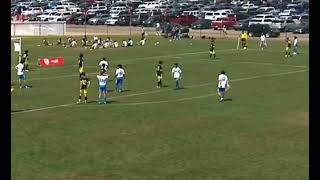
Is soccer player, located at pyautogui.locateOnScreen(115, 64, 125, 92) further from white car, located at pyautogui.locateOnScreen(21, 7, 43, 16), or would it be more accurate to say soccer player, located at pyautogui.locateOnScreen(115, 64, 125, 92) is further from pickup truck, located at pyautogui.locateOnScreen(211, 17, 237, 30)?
white car, located at pyautogui.locateOnScreen(21, 7, 43, 16)

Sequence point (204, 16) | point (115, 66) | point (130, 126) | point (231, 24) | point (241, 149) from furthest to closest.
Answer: point (204, 16) < point (231, 24) < point (115, 66) < point (130, 126) < point (241, 149)

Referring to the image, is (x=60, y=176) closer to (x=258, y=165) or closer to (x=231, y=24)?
(x=258, y=165)

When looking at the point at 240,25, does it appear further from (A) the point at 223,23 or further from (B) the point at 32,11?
(B) the point at 32,11

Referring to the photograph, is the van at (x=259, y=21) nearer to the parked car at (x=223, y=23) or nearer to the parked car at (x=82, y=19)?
the parked car at (x=223, y=23)

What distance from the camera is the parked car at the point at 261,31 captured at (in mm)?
77250

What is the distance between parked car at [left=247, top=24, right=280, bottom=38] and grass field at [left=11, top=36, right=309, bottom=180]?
33765 millimetres

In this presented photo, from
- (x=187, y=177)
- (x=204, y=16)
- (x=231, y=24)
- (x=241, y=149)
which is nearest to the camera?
(x=187, y=177)

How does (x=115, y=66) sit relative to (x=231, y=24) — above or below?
below

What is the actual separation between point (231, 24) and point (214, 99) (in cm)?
6049

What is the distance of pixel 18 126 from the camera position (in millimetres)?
22969

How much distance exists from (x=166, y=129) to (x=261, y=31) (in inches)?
2323

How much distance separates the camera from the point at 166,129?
22062 mm
